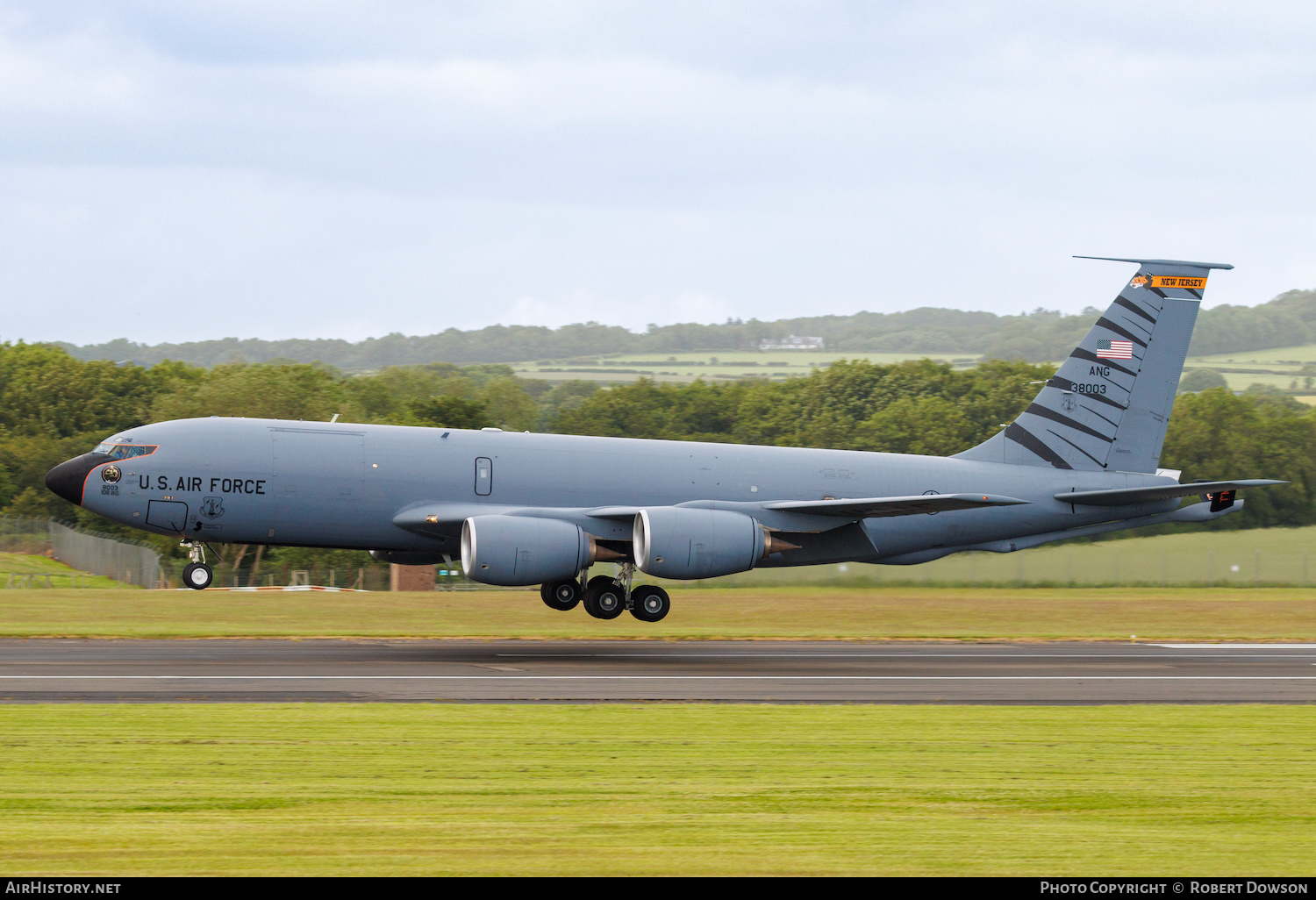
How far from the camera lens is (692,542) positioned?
95.3 ft

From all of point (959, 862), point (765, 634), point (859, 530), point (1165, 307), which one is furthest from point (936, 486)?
point (959, 862)

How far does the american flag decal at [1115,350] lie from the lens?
3572 cm

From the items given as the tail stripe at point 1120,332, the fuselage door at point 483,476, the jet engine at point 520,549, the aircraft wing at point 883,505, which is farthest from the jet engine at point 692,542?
the tail stripe at point 1120,332

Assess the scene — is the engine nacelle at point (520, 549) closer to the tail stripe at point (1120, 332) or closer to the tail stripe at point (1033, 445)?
the tail stripe at point (1033, 445)

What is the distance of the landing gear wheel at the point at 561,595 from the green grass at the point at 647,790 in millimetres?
14736

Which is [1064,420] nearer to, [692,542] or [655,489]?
[655,489]

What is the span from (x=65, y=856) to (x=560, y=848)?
323 cm

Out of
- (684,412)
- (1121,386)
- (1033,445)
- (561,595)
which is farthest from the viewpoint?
(684,412)

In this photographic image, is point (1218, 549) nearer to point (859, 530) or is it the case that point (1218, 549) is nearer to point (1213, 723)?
point (859, 530)

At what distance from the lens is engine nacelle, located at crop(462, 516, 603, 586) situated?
2761cm

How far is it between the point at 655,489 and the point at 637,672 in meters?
9.00
